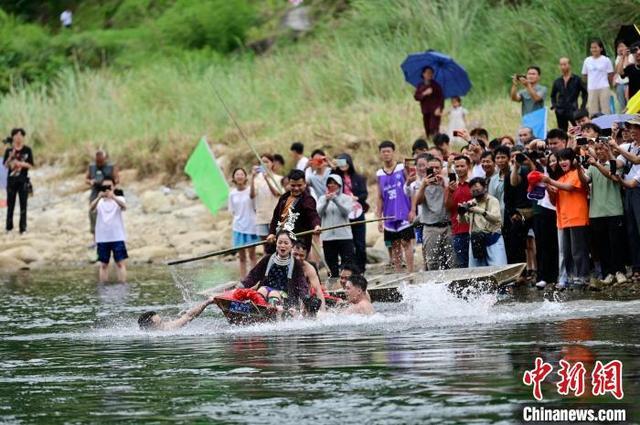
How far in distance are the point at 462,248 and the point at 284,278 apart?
3297mm

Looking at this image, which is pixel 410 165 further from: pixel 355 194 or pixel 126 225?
pixel 126 225

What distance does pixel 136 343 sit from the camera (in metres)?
14.9

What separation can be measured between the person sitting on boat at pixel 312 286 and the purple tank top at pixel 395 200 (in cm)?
360

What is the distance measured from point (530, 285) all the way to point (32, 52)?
30229mm

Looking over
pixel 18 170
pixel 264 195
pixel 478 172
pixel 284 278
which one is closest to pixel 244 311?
pixel 284 278

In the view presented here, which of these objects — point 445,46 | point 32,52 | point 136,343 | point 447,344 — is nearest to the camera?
point 447,344

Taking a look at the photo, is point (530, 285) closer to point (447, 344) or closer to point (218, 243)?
point (447, 344)

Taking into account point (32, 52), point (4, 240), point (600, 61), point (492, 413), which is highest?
point (32, 52)

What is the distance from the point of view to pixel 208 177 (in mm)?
26203

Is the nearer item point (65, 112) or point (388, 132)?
point (388, 132)

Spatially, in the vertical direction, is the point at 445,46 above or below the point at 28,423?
above

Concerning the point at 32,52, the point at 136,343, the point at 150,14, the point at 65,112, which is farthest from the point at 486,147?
the point at 150,14

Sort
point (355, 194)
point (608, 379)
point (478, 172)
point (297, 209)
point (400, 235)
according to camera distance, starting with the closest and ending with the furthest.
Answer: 1. point (608, 379)
2. point (297, 209)
3. point (478, 172)
4. point (400, 235)
5. point (355, 194)

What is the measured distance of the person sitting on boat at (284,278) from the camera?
16328mm
